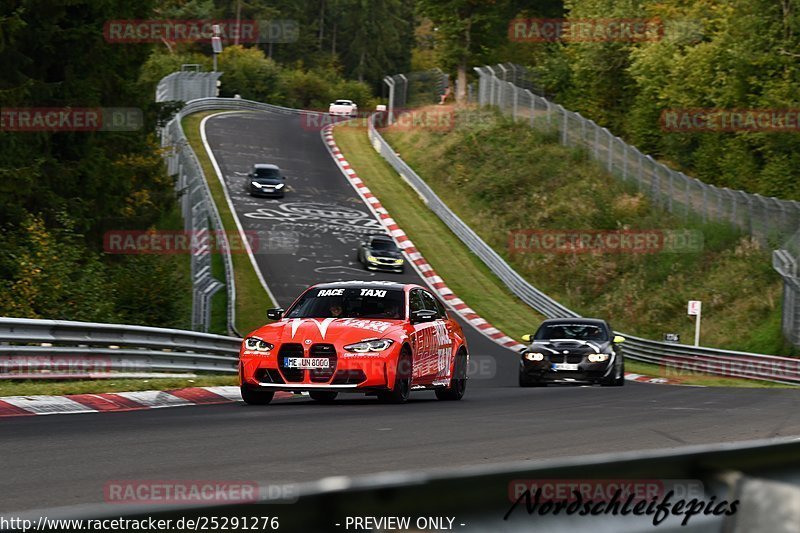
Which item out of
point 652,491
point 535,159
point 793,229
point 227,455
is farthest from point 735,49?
point 652,491

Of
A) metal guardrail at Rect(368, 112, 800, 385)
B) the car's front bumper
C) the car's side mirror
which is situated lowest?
metal guardrail at Rect(368, 112, 800, 385)

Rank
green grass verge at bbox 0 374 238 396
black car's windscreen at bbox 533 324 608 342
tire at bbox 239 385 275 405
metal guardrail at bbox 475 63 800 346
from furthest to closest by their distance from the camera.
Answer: metal guardrail at bbox 475 63 800 346 < black car's windscreen at bbox 533 324 608 342 < tire at bbox 239 385 275 405 < green grass verge at bbox 0 374 238 396

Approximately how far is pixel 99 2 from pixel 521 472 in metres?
27.1

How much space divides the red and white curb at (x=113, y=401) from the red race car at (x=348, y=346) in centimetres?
103

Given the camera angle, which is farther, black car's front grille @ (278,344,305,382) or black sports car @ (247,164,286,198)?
black sports car @ (247,164,286,198)

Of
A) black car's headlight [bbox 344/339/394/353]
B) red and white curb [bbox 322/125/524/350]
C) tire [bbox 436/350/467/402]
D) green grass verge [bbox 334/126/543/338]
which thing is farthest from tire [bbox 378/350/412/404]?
green grass verge [bbox 334/126/543/338]

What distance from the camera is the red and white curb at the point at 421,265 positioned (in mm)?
38312

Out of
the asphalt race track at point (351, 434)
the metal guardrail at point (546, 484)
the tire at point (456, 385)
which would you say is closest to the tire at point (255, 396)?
the asphalt race track at point (351, 434)

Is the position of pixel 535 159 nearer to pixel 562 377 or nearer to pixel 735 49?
pixel 735 49

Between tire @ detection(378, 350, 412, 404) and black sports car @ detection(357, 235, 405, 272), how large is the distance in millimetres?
28499

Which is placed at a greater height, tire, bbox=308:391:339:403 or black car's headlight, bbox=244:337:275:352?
black car's headlight, bbox=244:337:275:352

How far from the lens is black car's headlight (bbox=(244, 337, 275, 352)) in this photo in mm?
14164

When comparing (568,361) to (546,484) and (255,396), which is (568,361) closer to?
(255,396)

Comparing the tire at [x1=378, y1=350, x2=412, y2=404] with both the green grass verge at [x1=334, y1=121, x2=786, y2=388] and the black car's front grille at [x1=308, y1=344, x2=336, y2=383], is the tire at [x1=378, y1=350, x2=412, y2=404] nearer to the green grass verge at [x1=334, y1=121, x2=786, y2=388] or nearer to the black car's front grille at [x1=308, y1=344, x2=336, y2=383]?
the black car's front grille at [x1=308, y1=344, x2=336, y2=383]
